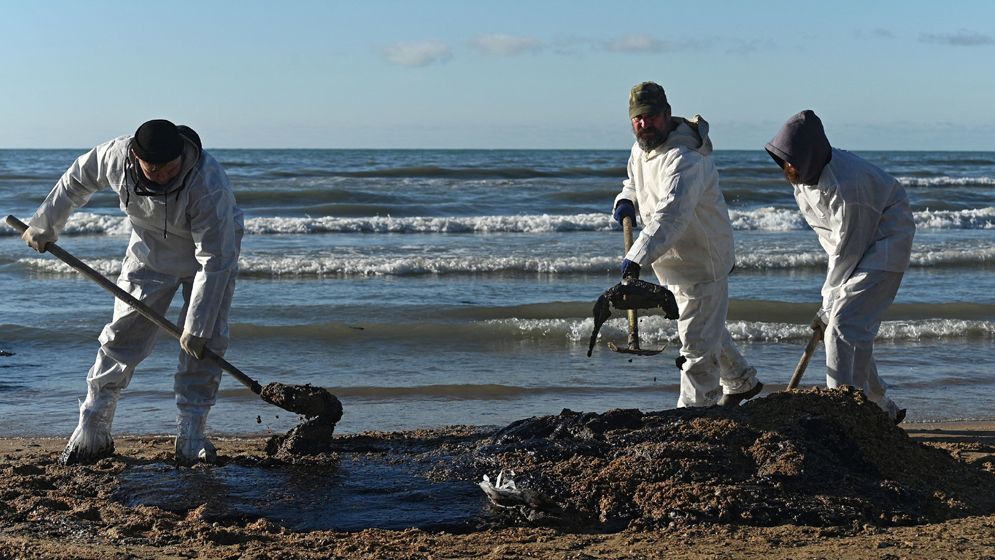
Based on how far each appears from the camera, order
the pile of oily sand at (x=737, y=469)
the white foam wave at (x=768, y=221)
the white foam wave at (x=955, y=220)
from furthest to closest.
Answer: the white foam wave at (x=955, y=220)
the white foam wave at (x=768, y=221)
the pile of oily sand at (x=737, y=469)

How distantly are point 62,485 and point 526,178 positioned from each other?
26.9 m

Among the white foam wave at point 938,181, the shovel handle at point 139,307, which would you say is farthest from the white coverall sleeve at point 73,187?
the white foam wave at point 938,181

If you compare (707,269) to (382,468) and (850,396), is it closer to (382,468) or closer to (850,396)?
(850,396)

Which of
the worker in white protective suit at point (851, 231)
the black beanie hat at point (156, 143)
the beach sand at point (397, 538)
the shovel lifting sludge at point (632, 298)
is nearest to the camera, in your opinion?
the beach sand at point (397, 538)

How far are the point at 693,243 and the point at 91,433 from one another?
9.86 feet

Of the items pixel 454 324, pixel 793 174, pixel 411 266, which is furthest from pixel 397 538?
pixel 411 266

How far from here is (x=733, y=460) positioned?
4.49 metres

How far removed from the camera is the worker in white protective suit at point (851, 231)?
520 centimetres

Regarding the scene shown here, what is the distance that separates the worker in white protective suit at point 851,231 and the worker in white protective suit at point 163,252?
8.49 ft

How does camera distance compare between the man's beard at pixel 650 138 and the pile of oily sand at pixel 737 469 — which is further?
the man's beard at pixel 650 138

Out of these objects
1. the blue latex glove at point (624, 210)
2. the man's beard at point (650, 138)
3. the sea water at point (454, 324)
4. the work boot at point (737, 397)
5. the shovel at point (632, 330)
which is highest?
the man's beard at point (650, 138)

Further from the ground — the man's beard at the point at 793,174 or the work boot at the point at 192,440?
the man's beard at the point at 793,174

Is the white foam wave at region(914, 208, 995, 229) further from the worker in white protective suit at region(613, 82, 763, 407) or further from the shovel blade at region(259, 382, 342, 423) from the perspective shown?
the shovel blade at region(259, 382, 342, 423)

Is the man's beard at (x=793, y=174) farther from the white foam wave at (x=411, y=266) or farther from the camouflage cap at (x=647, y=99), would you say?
the white foam wave at (x=411, y=266)
